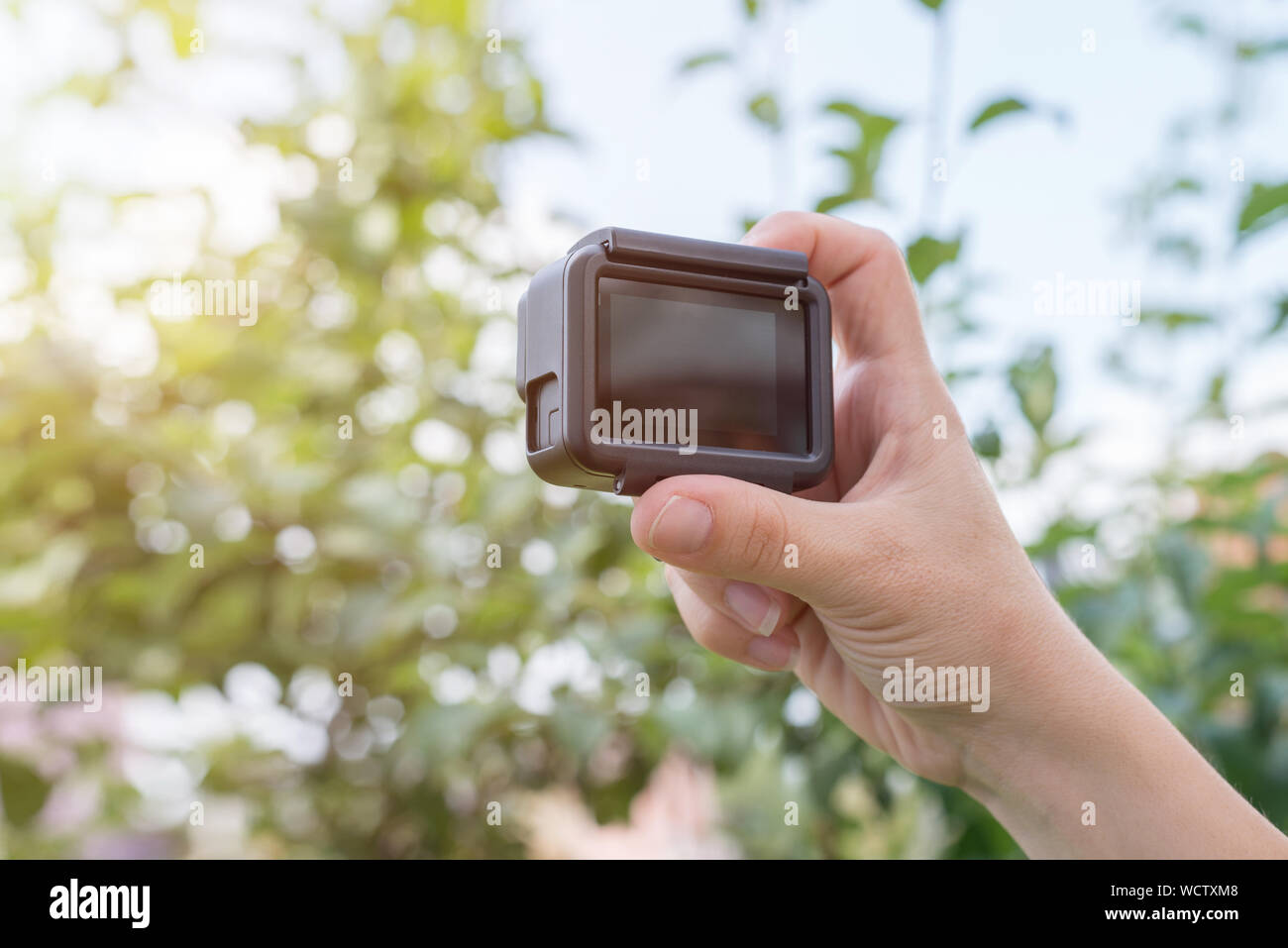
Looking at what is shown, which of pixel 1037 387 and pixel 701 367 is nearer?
pixel 701 367

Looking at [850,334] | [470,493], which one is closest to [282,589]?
[470,493]

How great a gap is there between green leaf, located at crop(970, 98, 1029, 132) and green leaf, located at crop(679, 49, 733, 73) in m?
0.24

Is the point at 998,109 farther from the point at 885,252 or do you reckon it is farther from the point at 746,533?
the point at 746,533

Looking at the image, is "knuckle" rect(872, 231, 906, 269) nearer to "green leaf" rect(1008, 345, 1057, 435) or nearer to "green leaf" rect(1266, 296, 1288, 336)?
"green leaf" rect(1008, 345, 1057, 435)

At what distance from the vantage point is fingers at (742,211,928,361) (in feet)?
2.15

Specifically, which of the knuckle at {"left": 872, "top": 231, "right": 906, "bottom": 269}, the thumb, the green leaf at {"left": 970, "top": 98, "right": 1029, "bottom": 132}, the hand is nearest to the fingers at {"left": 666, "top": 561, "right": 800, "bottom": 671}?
the hand

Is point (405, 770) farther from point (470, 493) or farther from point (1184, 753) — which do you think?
point (1184, 753)

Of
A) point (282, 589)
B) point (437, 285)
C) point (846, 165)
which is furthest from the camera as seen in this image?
point (437, 285)

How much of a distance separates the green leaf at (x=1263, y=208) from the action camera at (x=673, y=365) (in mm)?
388

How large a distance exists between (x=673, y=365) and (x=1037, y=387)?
15.9 inches

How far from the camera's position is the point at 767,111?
837 millimetres

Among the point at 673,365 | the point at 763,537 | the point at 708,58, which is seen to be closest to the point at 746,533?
the point at 763,537

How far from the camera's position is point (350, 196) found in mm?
990

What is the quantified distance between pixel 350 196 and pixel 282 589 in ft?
1.39
